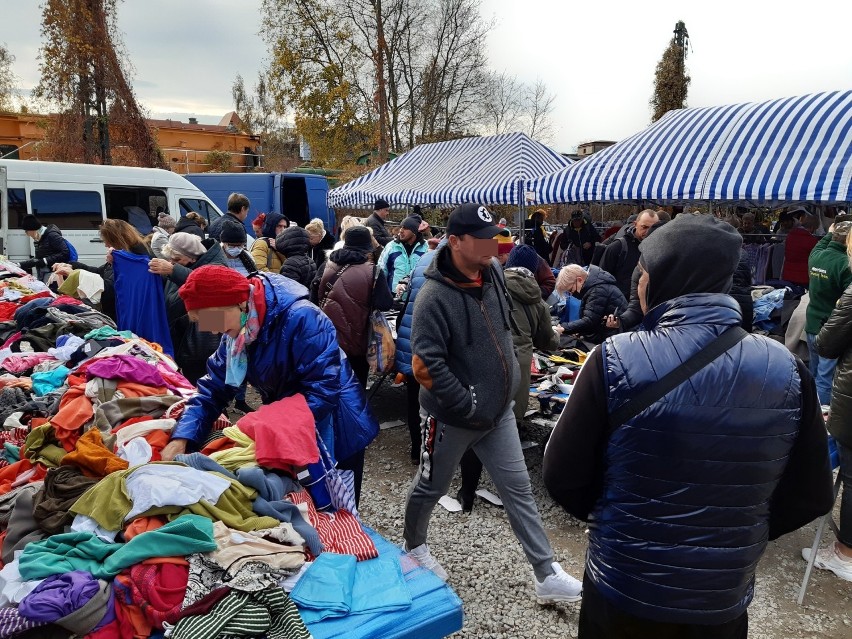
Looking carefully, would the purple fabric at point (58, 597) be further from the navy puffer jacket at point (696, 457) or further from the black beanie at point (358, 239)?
the black beanie at point (358, 239)

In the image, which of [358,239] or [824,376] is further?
[824,376]

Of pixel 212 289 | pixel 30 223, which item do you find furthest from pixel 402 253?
pixel 30 223

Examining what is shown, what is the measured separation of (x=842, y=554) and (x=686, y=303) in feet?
9.23

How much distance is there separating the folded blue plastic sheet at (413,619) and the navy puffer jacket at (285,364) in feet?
2.40

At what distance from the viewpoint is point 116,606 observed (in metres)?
1.70

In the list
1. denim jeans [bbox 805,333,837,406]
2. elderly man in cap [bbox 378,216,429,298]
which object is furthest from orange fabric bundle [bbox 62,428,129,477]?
denim jeans [bbox 805,333,837,406]

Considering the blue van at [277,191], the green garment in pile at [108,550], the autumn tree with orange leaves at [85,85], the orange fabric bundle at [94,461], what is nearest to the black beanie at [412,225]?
the orange fabric bundle at [94,461]

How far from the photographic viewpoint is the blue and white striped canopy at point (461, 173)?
11039 mm

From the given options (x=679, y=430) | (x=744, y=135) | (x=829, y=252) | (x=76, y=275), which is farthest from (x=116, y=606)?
(x=744, y=135)

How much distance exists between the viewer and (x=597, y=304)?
4637 millimetres

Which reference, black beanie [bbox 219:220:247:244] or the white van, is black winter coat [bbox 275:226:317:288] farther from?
the white van

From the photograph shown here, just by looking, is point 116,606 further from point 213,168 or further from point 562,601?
point 213,168

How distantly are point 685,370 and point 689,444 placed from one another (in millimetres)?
171

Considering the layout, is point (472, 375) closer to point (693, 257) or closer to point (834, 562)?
point (693, 257)
